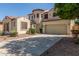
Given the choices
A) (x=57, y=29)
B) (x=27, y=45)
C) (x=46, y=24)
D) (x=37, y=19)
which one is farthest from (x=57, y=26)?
(x=27, y=45)

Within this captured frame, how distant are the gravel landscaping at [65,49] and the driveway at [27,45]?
0.21m

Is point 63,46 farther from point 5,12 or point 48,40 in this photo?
point 5,12

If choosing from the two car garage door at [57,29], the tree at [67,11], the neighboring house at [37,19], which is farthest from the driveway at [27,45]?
the tree at [67,11]

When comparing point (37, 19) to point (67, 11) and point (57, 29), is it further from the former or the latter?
point (67, 11)

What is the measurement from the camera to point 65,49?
6156 millimetres

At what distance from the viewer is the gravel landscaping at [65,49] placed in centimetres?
571

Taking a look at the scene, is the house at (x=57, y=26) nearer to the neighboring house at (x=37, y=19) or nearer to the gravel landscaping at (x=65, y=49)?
the neighboring house at (x=37, y=19)

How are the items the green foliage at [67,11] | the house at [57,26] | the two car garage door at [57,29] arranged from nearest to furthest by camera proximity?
the green foliage at [67,11] → the house at [57,26] → the two car garage door at [57,29]

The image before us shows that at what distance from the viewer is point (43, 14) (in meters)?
7.48

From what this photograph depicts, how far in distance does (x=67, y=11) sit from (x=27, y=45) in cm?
178

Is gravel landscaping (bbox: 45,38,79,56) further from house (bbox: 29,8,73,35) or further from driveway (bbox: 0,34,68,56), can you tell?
house (bbox: 29,8,73,35)

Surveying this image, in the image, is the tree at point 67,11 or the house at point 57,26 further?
the house at point 57,26

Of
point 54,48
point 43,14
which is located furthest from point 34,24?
point 54,48

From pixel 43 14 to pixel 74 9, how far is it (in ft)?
4.35
